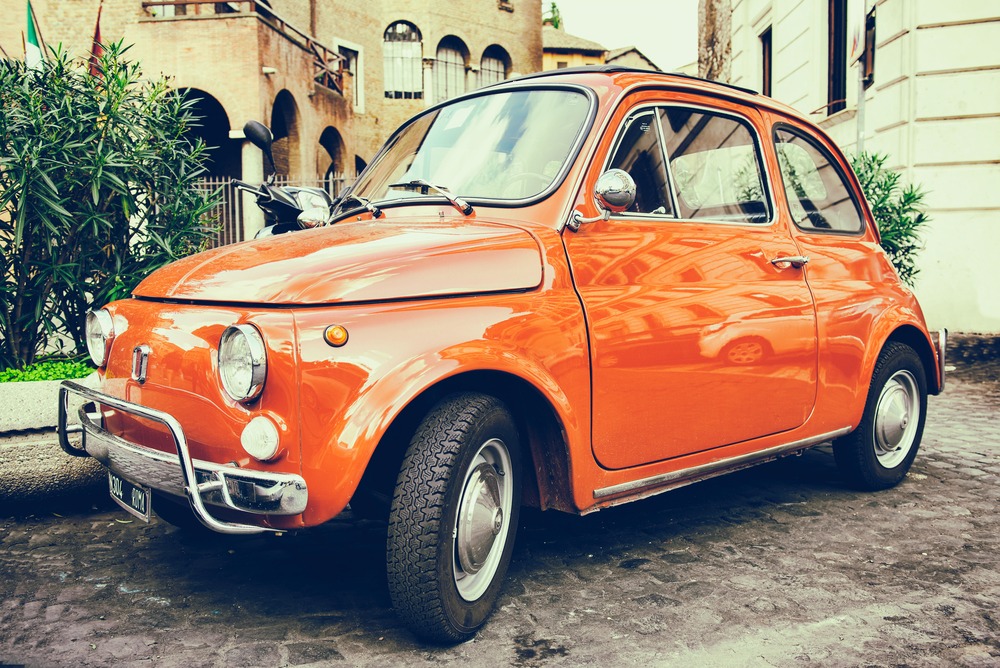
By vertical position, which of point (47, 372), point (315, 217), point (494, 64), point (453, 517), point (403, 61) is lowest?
point (453, 517)

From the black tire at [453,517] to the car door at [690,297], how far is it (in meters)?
0.42

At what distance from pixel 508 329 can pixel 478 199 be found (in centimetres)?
75

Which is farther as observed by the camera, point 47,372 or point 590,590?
point 47,372

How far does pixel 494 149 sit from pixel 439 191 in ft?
0.98

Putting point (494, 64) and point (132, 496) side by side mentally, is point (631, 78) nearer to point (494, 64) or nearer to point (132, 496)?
point (132, 496)

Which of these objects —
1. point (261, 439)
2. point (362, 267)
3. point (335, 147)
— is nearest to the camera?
point (261, 439)

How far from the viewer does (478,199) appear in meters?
3.51

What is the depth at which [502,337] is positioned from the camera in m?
2.94

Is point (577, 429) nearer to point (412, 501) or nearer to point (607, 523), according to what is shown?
point (412, 501)

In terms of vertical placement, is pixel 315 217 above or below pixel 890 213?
below

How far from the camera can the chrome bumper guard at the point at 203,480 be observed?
2555mm

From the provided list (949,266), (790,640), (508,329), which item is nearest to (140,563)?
(508,329)

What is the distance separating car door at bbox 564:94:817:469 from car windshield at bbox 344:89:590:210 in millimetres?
204

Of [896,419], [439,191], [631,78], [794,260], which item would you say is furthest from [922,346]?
[439,191]
